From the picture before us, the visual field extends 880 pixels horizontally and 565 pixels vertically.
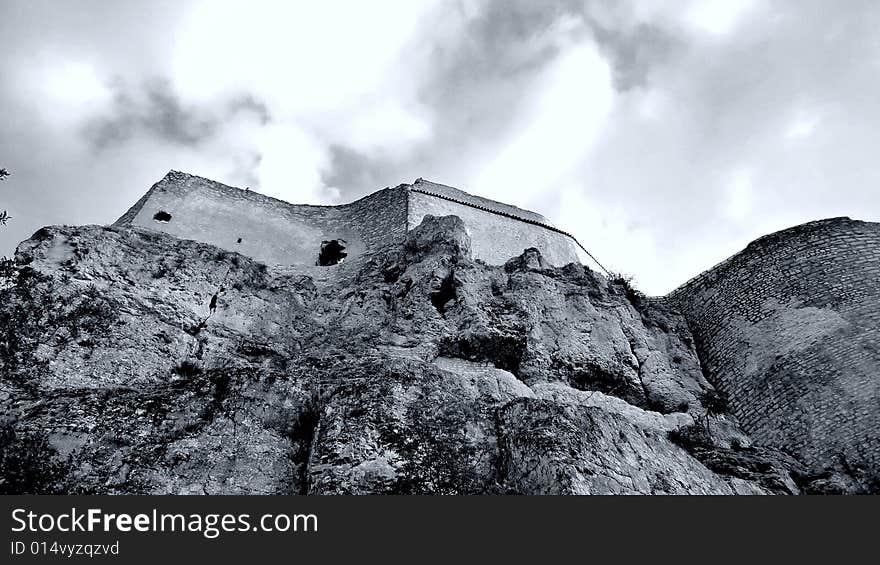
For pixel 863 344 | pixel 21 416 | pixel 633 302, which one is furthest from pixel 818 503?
pixel 21 416

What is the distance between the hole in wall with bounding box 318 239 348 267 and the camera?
15.9m

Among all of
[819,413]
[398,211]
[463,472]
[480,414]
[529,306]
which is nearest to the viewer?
[463,472]

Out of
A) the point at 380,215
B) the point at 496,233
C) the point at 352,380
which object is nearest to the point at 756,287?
the point at 496,233

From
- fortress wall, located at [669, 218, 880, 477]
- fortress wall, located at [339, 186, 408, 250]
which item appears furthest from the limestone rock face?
fortress wall, located at [339, 186, 408, 250]

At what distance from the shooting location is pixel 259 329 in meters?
10.6

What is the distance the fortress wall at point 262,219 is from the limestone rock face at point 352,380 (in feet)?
8.10

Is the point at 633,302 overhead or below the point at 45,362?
overhead

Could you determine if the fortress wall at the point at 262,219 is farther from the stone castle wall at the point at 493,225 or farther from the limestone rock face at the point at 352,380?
the limestone rock face at the point at 352,380

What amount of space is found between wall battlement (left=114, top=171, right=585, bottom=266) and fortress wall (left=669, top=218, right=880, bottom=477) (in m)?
5.20

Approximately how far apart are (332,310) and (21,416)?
16.9ft

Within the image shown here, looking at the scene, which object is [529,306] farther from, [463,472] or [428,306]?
[463,472]

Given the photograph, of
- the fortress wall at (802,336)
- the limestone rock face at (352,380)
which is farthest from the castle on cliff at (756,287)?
the limestone rock face at (352,380)

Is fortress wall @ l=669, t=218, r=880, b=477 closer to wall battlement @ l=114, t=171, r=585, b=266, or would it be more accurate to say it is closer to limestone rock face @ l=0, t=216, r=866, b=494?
limestone rock face @ l=0, t=216, r=866, b=494

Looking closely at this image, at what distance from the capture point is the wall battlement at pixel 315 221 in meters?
14.6
